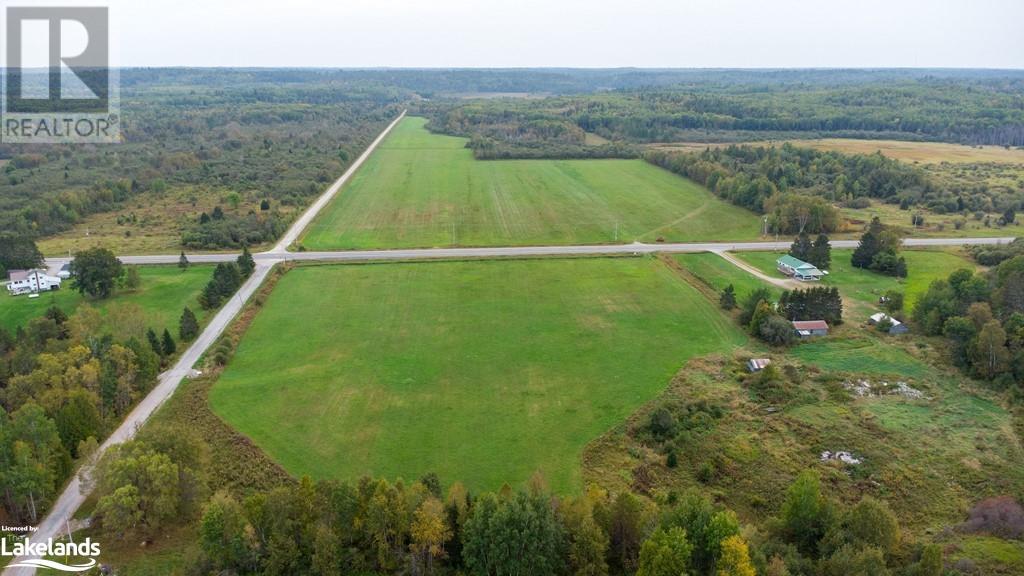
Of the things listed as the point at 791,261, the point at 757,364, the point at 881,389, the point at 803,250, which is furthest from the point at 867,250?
the point at 757,364

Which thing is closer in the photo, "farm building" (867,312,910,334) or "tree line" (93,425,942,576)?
"tree line" (93,425,942,576)

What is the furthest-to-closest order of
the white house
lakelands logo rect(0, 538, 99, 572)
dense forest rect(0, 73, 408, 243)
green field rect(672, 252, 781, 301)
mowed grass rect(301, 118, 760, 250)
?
dense forest rect(0, 73, 408, 243) → mowed grass rect(301, 118, 760, 250) → green field rect(672, 252, 781, 301) → the white house → lakelands logo rect(0, 538, 99, 572)

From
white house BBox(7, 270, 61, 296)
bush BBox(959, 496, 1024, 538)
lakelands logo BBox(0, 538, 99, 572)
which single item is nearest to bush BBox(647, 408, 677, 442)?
bush BBox(959, 496, 1024, 538)

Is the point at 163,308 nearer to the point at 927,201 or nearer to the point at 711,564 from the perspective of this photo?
the point at 711,564

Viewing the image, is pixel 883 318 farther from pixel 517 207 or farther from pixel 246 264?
pixel 246 264

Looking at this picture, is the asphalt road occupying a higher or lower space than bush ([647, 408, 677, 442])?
higher

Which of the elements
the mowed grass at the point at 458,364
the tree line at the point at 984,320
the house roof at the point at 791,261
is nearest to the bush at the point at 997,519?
the tree line at the point at 984,320

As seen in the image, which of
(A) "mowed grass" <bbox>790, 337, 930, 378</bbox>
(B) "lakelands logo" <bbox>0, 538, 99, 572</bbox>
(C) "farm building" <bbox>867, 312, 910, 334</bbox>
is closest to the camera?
(B) "lakelands logo" <bbox>0, 538, 99, 572</bbox>

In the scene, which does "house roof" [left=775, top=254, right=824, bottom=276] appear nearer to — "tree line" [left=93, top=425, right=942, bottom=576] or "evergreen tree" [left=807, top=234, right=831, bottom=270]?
"evergreen tree" [left=807, top=234, right=831, bottom=270]

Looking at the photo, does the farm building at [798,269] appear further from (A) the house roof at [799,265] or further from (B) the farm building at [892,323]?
(B) the farm building at [892,323]
